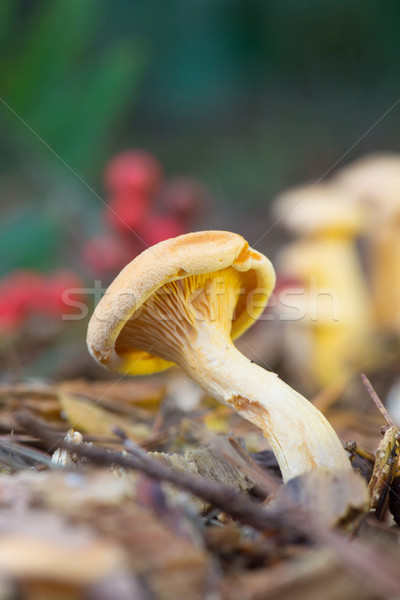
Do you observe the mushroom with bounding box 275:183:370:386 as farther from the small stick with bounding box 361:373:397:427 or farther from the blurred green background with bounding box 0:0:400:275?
the blurred green background with bounding box 0:0:400:275

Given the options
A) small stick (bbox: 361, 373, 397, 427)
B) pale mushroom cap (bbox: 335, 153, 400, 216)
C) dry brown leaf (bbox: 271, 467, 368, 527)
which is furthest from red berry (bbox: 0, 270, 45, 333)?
dry brown leaf (bbox: 271, 467, 368, 527)

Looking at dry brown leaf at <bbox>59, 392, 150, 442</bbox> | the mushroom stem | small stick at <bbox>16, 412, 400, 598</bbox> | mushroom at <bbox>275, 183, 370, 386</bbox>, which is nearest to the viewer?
small stick at <bbox>16, 412, 400, 598</bbox>

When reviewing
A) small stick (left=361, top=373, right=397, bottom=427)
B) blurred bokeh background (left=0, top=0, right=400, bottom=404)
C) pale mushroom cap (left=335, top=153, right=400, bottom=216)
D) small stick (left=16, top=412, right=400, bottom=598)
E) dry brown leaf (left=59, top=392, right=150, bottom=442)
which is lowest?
small stick (left=16, top=412, right=400, bottom=598)

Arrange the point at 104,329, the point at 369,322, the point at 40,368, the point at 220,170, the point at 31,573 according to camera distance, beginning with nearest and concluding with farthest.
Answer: the point at 31,573
the point at 104,329
the point at 40,368
the point at 369,322
the point at 220,170

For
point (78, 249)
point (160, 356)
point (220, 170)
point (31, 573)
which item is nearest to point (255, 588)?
point (31, 573)

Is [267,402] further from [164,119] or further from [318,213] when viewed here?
[164,119]

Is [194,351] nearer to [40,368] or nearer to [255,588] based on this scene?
[255,588]
